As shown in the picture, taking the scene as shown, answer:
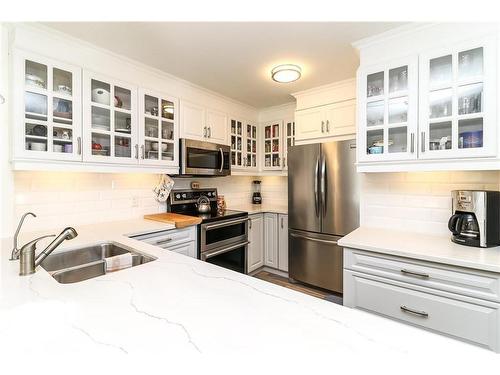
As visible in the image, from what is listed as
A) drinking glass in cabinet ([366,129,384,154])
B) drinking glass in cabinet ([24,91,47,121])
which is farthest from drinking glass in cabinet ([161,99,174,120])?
drinking glass in cabinet ([366,129,384,154])

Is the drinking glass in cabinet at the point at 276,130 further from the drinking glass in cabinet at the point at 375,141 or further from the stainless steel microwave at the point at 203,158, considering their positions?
the drinking glass in cabinet at the point at 375,141

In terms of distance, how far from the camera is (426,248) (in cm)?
151

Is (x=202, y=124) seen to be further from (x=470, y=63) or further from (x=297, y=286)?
(x=470, y=63)

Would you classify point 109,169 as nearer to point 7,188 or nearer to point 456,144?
point 7,188

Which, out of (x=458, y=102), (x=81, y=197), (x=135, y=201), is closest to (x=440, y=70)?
(x=458, y=102)

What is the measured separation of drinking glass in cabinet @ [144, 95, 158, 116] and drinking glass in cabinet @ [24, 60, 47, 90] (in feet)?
2.42

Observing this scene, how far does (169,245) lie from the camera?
2133 millimetres

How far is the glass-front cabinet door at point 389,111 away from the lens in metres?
1.70

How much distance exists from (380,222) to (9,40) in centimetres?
301

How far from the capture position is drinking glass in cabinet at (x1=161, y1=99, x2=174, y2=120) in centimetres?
241

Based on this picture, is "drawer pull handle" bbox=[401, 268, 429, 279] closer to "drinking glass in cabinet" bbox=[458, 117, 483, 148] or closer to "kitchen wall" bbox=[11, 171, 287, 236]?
"drinking glass in cabinet" bbox=[458, 117, 483, 148]

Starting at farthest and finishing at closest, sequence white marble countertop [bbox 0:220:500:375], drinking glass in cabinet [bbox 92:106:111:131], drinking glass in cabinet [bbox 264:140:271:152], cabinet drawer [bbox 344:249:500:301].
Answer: drinking glass in cabinet [bbox 264:140:271:152]
drinking glass in cabinet [bbox 92:106:111:131]
cabinet drawer [bbox 344:249:500:301]
white marble countertop [bbox 0:220:500:375]

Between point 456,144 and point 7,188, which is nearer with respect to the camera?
point 456,144
